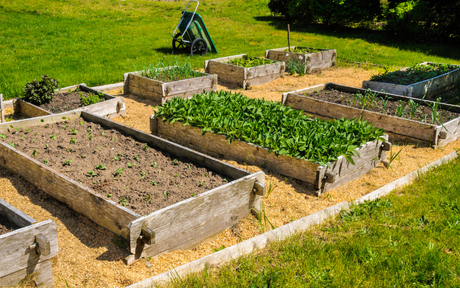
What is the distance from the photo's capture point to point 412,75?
947cm

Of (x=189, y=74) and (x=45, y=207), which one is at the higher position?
(x=189, y=74)

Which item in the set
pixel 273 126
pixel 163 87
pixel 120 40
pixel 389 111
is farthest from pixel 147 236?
pixel 120 40

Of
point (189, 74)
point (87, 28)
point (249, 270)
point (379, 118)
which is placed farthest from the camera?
point (87, 28)

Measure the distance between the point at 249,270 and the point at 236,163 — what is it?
239 cm

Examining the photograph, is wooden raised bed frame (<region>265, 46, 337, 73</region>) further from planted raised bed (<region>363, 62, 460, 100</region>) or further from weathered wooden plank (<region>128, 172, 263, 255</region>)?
weathered wooden plank (<region>128, 172, 263, 255</region>)

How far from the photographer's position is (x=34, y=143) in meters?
5.27

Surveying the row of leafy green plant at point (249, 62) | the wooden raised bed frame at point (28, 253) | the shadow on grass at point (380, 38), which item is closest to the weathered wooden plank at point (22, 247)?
the wooden raised bed frame at point (28, 253)

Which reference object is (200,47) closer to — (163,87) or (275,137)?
(163,87)

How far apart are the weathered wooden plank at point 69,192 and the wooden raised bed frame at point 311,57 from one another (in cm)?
861

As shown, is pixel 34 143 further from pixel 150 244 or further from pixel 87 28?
pixel 87 28

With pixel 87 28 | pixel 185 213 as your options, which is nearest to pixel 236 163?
pixel 185 213

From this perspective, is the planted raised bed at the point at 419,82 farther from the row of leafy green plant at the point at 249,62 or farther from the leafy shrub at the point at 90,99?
the leafy shrub at the point at 90,99

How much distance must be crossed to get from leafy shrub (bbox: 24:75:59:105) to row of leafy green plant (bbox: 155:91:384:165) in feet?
7.81

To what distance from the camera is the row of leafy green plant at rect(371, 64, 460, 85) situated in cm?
906
